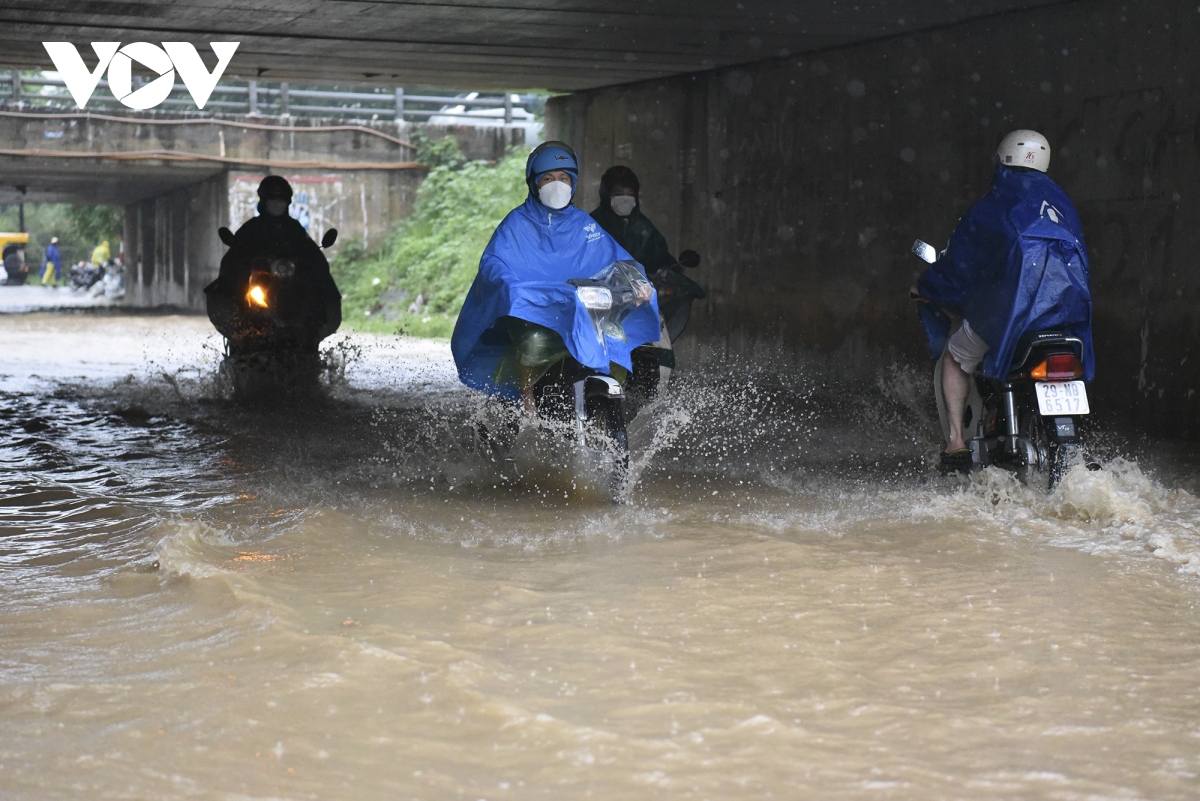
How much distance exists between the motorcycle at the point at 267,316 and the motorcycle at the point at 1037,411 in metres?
6.50

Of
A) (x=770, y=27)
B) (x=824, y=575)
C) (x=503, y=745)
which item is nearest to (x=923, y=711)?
(x=503, y=745)

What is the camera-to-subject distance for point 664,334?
30.7ft

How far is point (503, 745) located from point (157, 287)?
105 ft

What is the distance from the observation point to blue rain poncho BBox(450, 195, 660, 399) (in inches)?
263

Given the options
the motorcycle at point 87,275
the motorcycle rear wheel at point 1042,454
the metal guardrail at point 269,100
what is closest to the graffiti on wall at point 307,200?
the metal guardrail at point 269,100

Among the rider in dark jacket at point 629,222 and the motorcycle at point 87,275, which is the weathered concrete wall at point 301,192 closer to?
the motorcycle at point 87,275

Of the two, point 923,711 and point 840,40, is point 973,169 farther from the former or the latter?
point 923,711

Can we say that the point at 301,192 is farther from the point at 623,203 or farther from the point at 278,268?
the point at 623,203

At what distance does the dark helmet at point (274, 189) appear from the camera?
38.3ft

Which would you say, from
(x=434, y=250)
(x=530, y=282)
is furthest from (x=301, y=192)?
(x=530, y=282)

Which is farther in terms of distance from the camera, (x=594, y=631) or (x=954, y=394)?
(x=954, y=394)

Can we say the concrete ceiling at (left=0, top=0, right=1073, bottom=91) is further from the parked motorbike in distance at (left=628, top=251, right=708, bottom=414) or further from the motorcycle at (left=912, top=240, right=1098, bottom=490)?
the motorcycle at (left=912, top=240, right=1098, bottom=490)

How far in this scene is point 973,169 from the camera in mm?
10320

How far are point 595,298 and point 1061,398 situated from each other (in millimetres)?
2249
